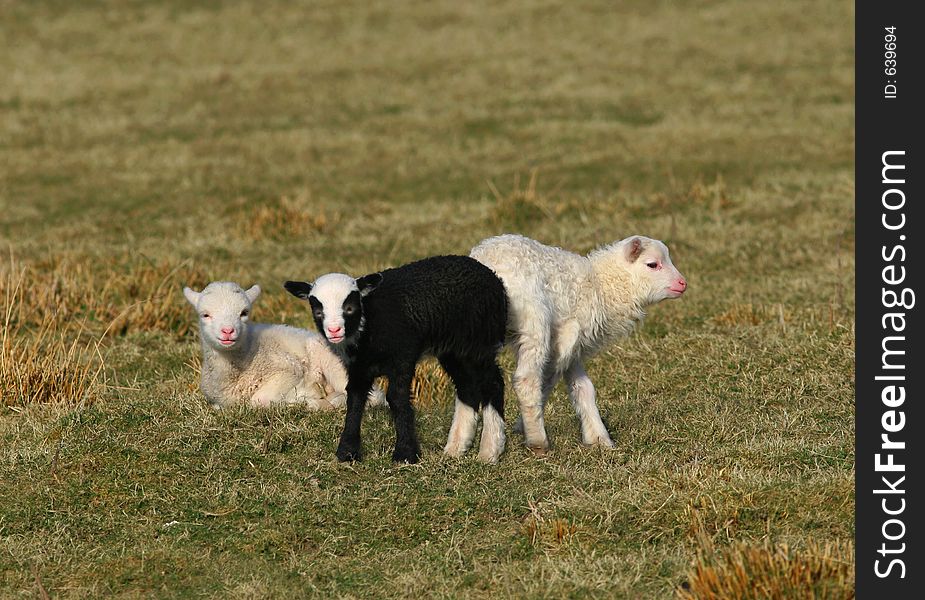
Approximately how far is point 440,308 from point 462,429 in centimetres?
94

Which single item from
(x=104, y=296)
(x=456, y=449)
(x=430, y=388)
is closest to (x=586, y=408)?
(x=456, y=449)

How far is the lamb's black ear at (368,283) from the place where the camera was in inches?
301

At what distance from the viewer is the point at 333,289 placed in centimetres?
752

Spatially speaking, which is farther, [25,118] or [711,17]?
[711,17]

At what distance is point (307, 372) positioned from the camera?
10219mm

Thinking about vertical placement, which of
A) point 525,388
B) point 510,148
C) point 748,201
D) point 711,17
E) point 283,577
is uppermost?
point 711,17

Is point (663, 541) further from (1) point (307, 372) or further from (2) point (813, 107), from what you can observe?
(2) point (813, 107)

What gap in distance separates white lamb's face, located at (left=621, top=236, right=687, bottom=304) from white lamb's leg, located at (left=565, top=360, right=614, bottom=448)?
694 mm

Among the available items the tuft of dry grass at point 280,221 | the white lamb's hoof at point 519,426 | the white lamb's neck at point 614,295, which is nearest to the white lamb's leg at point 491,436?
the white lamb's hoof at point 519,426

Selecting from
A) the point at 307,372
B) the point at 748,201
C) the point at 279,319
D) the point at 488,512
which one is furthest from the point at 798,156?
the point at 488,512

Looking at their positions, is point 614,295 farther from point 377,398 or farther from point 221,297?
point 221,297

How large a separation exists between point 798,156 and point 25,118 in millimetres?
15537

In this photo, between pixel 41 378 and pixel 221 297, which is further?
pixel 41 378

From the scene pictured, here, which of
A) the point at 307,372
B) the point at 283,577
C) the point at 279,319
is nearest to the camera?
the point at 283,577
